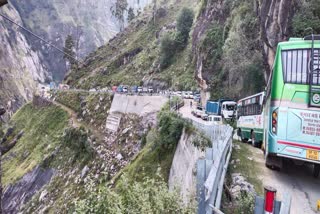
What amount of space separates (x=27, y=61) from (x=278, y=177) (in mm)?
149946

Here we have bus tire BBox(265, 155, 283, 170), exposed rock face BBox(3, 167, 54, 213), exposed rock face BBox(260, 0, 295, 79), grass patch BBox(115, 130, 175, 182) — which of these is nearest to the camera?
bus tire BBox(265, 155, 283, 170)

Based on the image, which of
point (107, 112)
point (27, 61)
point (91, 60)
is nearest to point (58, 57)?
point (27, 61)

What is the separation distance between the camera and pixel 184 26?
58.7 m

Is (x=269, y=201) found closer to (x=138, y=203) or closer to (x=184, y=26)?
(x=138, y=203)

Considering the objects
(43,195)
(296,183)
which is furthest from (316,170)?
(43,195)

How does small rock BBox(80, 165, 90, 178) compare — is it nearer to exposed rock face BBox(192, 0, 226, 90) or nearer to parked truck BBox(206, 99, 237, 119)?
parked truck BBox(206, 99, 237, 119)

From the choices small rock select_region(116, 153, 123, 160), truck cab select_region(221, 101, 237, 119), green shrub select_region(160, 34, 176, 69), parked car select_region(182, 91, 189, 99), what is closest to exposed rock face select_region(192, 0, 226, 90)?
parked car select_region(182, 91, 189, 99)

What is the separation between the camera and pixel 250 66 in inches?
1118

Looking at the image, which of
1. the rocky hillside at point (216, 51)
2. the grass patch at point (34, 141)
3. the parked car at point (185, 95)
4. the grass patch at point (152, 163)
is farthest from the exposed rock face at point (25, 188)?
the rocky hillside at point (216, 51)

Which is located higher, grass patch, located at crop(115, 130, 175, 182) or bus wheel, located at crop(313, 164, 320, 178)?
bus wheel, located at crop(313, 164, 320, 178)

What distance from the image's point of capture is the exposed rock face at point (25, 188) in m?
38.6

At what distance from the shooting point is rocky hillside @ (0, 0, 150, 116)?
125m

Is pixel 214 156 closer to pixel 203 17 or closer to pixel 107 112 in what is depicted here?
pixel 107 112

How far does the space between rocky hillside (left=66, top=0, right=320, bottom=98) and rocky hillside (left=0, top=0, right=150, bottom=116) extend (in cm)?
4687
